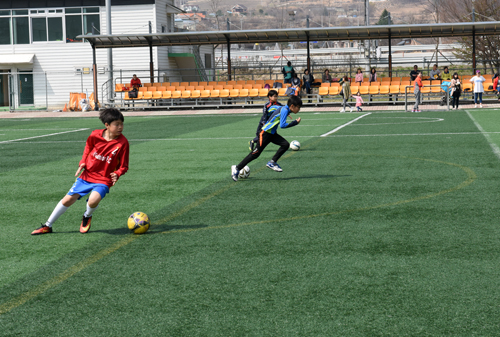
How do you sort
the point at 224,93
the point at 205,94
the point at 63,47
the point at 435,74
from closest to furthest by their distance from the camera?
the point at 435,74, the point at 224,93, the point at 205,94, the point at 63,47

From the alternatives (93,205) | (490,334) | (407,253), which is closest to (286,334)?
(490,334)

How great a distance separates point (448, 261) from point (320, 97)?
28.9 metres

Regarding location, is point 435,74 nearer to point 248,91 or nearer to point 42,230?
point 248,91

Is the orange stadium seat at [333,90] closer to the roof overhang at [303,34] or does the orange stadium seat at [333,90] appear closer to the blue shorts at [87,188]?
the roof overhang at [303,34]

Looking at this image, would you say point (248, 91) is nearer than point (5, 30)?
Yes

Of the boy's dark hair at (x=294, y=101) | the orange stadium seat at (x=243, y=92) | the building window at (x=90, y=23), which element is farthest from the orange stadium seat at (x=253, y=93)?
the boy's dark hair at (x=294, y=101)

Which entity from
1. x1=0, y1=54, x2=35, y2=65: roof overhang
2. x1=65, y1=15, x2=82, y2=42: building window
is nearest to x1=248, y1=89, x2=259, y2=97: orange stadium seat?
x1=65, y1=15, x2=82, y2=42: building window

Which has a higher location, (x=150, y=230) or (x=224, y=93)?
(x=224, y=93)

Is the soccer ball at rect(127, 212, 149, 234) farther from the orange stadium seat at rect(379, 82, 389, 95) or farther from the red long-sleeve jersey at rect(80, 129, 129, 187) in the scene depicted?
the orange stadium seat at rect(379, 82, 389, 95)

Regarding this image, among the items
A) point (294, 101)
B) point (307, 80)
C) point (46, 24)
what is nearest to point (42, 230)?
point (294, 101)

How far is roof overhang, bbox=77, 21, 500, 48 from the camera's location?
3166 centimetres

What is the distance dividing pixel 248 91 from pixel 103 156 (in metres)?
28.1

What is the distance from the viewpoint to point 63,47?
43.3 metres

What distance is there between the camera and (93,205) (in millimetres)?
6402
